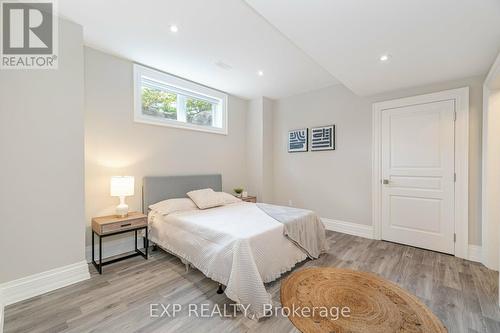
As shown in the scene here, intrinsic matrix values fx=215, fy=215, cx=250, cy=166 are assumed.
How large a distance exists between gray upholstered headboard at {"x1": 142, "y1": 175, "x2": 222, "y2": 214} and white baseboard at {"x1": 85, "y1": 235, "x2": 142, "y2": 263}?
0.44m

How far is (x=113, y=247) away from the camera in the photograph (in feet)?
9.24

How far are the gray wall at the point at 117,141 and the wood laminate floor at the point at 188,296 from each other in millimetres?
961

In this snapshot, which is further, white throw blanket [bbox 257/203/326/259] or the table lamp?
the table lamp

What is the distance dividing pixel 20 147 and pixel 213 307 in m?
2.25

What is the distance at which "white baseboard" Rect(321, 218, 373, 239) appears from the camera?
11.8 ft

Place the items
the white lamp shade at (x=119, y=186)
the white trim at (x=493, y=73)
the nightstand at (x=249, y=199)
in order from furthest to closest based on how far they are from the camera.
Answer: the nightstand at (x=249, y=199) < the white lamp shade at (x=119, y=186) < the white trim at (x=493, y=73)

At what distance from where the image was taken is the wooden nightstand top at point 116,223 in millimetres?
2395

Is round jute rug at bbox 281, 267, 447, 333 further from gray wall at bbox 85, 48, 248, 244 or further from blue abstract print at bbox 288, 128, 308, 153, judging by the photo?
blue abstract print at bbox 288, 128, 308, 153

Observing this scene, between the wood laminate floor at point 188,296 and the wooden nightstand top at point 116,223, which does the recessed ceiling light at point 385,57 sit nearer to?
the wood laminate floor at point 188,296

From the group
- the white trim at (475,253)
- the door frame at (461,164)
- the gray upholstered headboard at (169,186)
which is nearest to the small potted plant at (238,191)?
the gray upholstered headboard at (169,186)

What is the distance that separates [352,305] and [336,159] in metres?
2.59

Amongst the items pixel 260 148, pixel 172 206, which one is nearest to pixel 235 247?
pixel 172 206

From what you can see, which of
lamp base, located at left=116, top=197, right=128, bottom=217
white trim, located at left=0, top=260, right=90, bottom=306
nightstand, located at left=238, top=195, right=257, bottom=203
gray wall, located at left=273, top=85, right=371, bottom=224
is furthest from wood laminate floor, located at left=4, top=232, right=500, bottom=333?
nightstand, located at left=238, top=195, right=257, bottom=203

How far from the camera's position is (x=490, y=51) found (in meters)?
2.20
